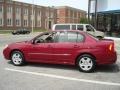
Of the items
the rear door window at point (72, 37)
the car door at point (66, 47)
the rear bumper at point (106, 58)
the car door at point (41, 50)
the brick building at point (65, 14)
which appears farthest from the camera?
the brick building at point (65, 14)

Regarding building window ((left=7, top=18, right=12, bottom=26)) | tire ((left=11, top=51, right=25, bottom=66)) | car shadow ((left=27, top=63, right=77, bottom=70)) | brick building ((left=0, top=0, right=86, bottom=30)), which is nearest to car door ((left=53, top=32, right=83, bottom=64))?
car shadow ((left=27, top=63, right=77, bottom=70))

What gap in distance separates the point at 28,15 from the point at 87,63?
255ft

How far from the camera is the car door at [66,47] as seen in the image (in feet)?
35.4

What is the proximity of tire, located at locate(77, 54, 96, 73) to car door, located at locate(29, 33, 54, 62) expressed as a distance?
132cm

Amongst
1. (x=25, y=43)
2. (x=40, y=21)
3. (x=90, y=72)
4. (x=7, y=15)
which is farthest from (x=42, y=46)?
(x=40, y=21)

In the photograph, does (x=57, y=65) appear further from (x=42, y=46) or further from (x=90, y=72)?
(x=90, y=72)

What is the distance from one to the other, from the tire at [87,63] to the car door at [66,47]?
368 mm

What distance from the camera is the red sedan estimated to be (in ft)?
34.3

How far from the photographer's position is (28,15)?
87.1 meters

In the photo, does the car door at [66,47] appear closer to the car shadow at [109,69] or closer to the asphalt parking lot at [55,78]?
the asphalt parking lot at [55,78]

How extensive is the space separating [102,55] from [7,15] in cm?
6884

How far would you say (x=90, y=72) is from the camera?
414 inches

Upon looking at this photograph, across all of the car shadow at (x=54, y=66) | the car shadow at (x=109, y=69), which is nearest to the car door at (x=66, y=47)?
the car shadow at (x=54, y=66)

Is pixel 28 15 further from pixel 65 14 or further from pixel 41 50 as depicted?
pixel 41 50
